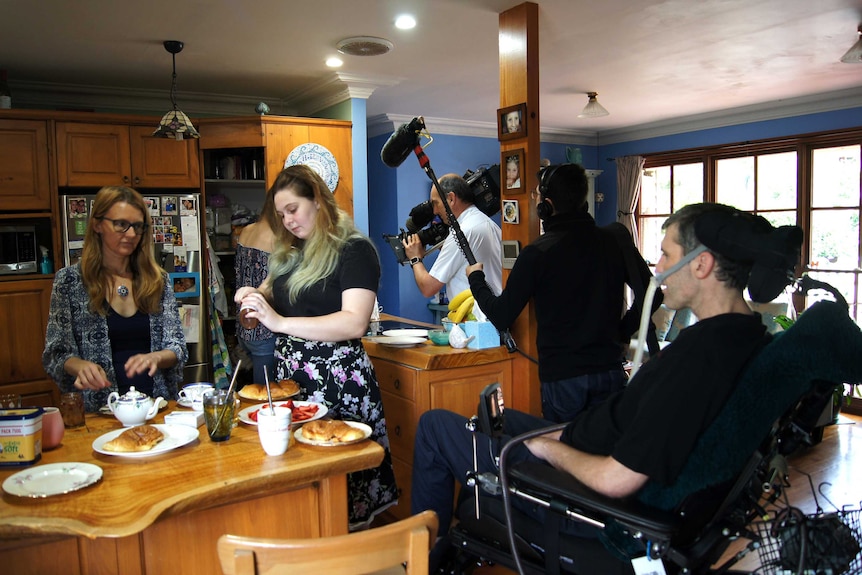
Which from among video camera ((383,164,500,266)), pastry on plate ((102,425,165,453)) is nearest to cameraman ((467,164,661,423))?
video camera ((383,164,500,266))

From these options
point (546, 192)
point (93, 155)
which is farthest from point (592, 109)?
point (93, 155)

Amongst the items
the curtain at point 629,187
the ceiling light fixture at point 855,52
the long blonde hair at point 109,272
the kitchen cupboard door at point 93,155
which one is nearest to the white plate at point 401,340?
the long blonde hair at point 109,272

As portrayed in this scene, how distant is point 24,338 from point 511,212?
10.2ft

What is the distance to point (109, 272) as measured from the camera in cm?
223

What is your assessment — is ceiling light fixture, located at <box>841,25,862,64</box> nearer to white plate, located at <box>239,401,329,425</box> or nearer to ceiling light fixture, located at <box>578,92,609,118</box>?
ceiling light fixture, located at <box>578,92,609,118</box>

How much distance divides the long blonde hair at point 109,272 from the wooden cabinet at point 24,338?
2268 millimetres

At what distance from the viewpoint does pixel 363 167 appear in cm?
481

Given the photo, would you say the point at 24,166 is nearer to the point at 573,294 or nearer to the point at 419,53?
the point at 419,53

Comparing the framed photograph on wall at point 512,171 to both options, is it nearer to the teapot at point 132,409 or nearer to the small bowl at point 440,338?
the small bowl at point 440,338

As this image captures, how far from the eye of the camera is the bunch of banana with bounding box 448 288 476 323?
10.1ft

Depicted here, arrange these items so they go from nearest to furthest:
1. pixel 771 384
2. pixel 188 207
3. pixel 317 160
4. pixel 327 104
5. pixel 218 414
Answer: pixel 771 384
pixel 218 414
pixel 188 207
pixel 317 160
pixel 327 104

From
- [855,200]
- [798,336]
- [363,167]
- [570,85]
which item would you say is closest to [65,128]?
[363,167]

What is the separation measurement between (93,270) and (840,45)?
13.9 feet

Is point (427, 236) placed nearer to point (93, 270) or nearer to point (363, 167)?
point (93, 270)
